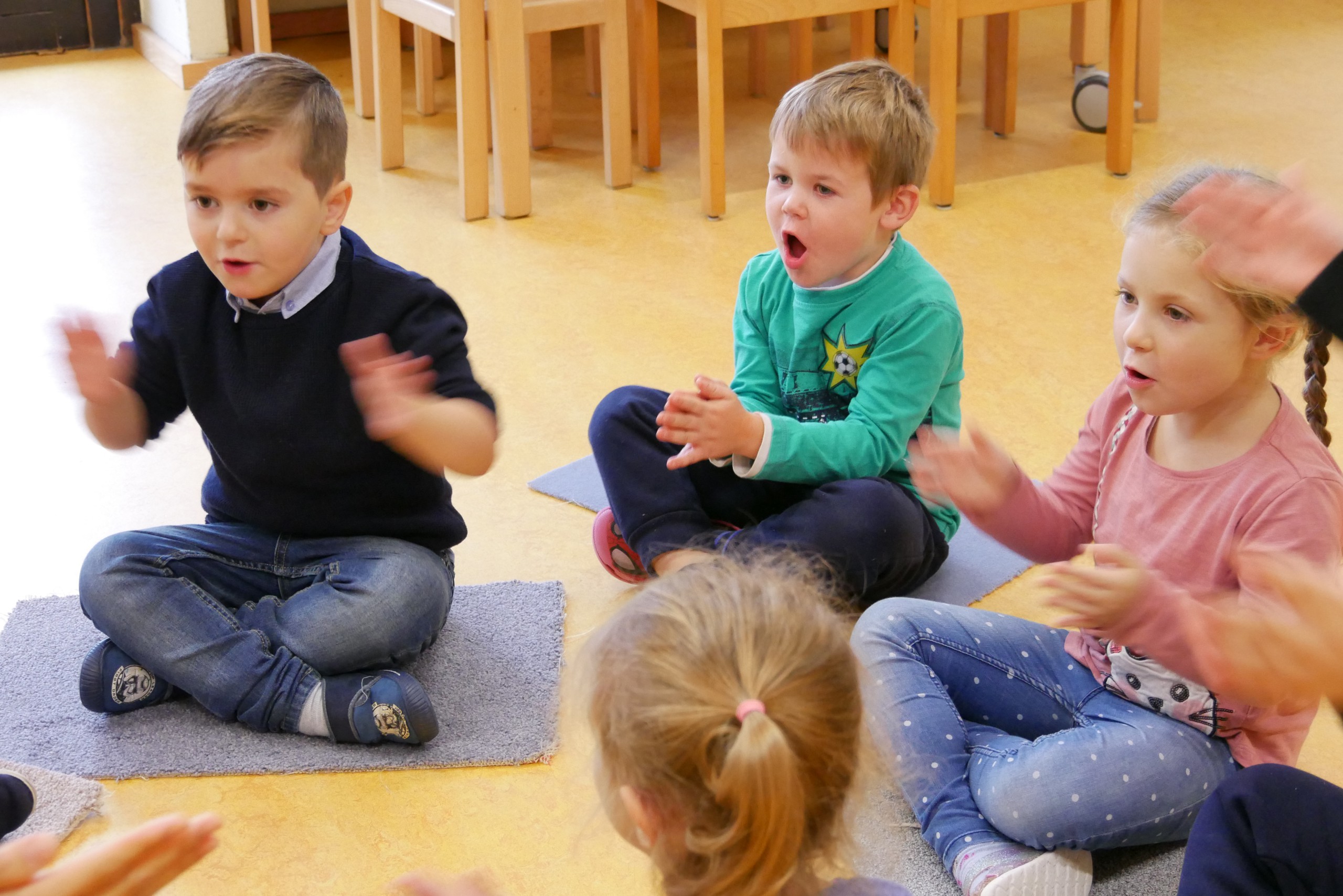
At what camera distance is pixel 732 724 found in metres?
0.69

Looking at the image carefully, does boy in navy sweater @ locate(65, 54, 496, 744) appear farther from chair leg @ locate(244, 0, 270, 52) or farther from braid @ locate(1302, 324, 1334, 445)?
chair leg @ locate(244, 0, 270, 52)

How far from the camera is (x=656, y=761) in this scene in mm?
702

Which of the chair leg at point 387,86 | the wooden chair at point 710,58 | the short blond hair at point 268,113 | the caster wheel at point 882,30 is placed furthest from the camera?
the caster wheel at point 882,30

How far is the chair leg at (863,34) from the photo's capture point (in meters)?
3.06

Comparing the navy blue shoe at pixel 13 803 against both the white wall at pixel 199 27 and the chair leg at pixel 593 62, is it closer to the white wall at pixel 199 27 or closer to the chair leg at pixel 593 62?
the chair leg at pixel 593 62

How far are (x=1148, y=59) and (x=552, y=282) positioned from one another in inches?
61.0

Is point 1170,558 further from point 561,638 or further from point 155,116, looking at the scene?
point 155,116

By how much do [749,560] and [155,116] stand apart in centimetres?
247

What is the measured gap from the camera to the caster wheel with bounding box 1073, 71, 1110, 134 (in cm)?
302

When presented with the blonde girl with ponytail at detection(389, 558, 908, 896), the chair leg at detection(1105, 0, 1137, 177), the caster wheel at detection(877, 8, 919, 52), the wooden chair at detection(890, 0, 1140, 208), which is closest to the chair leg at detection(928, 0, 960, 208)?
the wooden chair at detection(890, 0, 1140, 208)

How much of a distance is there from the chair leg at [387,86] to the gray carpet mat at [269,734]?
5.30ft

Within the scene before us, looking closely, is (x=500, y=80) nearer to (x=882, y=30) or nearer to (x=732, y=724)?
(x=882, y=30)

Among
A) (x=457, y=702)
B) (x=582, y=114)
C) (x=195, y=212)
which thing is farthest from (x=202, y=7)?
(x=457, y=702)

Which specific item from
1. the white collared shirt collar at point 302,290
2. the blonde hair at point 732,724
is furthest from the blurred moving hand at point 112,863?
the white collared shirt collar at point 302,290
